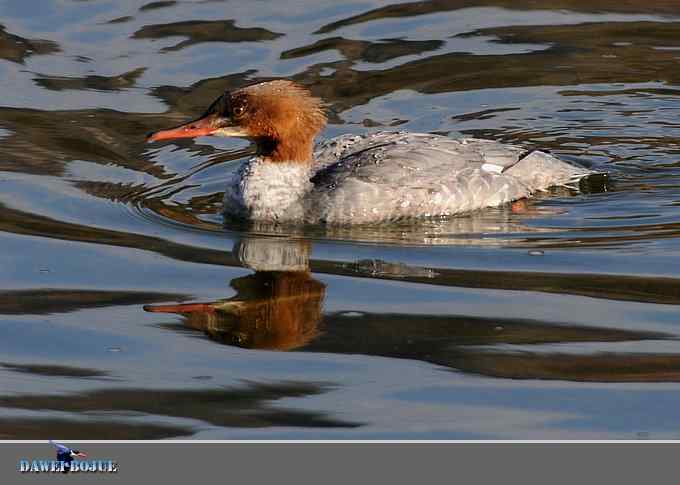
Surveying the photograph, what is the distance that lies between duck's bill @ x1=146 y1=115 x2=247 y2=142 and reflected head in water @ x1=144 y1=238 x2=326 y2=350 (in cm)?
137

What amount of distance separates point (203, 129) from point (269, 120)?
0.54 meters

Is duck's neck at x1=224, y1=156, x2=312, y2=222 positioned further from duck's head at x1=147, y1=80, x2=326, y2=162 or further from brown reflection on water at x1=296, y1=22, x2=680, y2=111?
brown reflection on water at x1=296, y1=22, x2=680, y2=111

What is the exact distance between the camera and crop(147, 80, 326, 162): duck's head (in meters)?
11.2

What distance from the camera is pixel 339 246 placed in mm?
10484

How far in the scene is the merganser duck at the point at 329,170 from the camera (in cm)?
1124

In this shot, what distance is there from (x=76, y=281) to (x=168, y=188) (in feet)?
8.99

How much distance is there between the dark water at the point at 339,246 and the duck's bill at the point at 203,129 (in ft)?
2.09

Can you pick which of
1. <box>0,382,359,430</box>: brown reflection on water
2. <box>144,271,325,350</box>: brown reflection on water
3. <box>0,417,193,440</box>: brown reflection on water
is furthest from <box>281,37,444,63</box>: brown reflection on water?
<box>0,417,193,440</box>: brown reflection on water

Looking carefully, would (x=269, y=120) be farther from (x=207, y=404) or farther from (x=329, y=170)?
(x=207, y=404)

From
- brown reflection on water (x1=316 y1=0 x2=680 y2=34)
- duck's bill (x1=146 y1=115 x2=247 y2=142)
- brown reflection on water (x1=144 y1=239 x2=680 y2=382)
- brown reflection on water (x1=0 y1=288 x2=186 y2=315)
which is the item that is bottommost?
brown reflection on water (x1=144 y1=239 x2=680 y2=382)

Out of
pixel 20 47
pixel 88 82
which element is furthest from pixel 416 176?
pixel 20 47

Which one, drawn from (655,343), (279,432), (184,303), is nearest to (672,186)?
(655,343)

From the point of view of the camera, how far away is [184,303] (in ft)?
29.8
